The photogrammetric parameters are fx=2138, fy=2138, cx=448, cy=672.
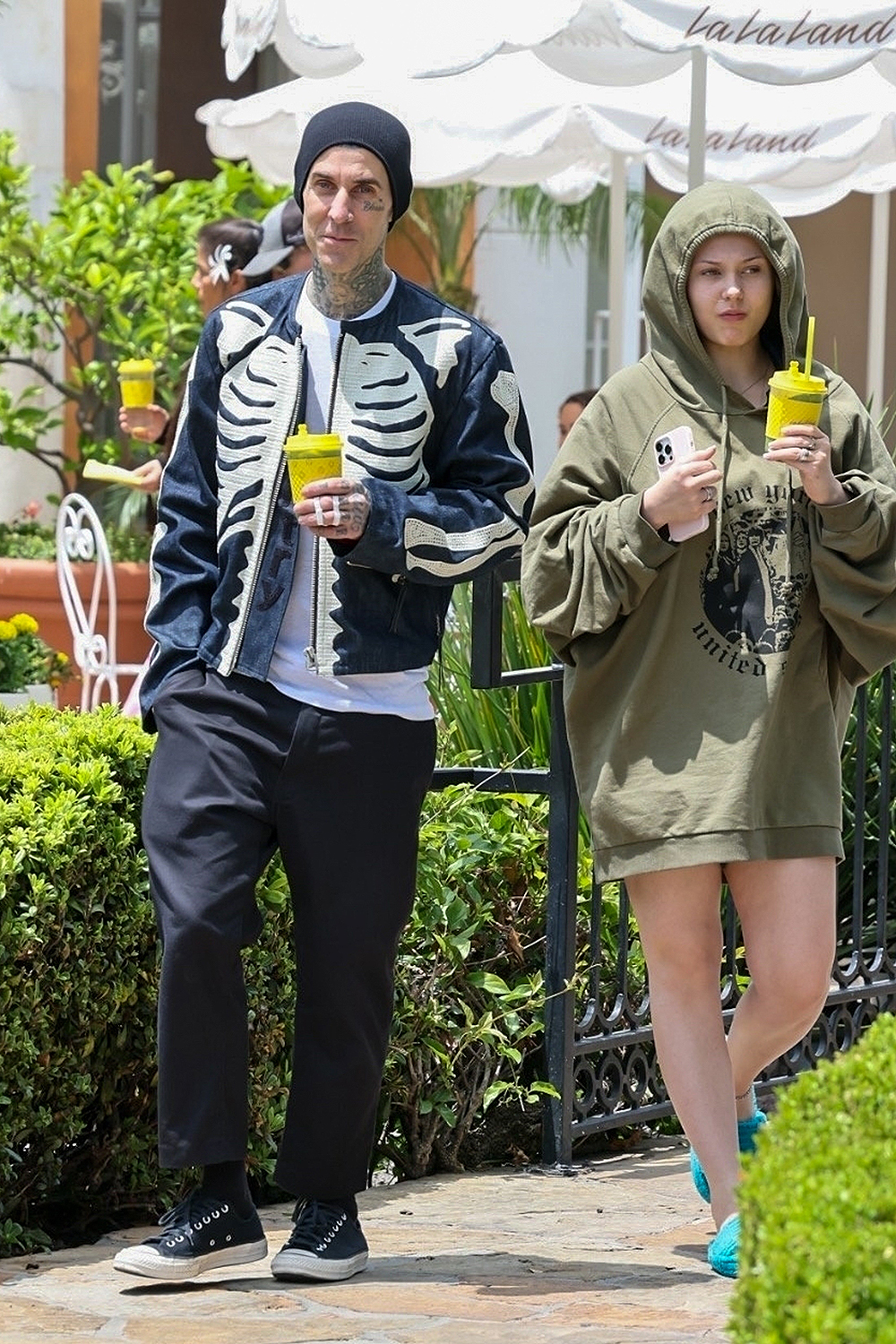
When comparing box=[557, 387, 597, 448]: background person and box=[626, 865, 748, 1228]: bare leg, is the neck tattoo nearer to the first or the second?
box=[626, 865, 748, 1228]: bare leg

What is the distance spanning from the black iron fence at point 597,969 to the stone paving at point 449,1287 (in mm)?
336

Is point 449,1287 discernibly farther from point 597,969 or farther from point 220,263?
point 220,263

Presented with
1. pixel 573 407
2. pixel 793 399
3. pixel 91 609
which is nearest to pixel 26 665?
pixel 91 609

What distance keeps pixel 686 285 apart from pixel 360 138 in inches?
24.8

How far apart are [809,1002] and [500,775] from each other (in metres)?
1.29

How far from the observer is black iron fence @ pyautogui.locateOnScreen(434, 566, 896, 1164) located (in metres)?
4.77

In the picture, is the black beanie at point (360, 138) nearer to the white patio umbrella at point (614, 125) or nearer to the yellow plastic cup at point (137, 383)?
the yellow plastic cup at point (137, 383)

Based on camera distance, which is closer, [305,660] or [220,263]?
[305,660]

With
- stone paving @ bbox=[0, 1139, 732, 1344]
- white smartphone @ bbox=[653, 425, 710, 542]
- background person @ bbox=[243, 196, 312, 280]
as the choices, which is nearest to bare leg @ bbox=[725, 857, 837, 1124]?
stone paving @ bbox=[0, 1139, 732, 1344]

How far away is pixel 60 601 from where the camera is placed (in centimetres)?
944

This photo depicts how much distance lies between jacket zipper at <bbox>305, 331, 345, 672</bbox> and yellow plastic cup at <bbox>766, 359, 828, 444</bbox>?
2.52ft

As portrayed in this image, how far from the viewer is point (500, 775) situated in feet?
16.4

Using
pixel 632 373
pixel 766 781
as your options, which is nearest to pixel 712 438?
pixel 632 373

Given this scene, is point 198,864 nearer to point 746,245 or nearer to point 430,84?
point 746,245
